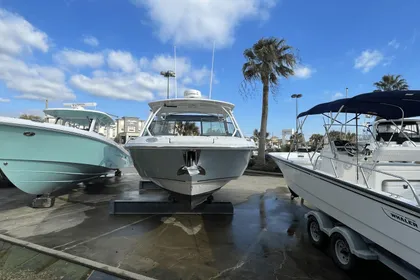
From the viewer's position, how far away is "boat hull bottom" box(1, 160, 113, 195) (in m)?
6.45

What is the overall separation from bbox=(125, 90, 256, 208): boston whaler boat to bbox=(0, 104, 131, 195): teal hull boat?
202cm

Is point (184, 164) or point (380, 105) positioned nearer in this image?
point (184, 164)

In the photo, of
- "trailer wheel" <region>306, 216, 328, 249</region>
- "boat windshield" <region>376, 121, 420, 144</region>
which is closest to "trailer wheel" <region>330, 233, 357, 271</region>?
"trailer wheel" <region>306, 216, 328, 249</region>

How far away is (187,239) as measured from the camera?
5023 millimetres

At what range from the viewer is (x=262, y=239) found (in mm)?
5043

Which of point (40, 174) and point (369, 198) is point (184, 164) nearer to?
point (369, 198)

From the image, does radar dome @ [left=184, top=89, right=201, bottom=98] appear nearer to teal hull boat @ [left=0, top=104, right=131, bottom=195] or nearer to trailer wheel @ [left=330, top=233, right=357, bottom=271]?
→ teal hull boat @ [left=0, top=104, right=131, bottom=195]

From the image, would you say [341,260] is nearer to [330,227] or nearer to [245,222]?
[330,227]

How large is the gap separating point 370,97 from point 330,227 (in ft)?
6.81

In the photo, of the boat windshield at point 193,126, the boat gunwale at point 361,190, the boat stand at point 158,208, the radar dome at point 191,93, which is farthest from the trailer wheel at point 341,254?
the radar dome at point 191,93

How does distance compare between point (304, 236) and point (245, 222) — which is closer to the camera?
point (304, 236)

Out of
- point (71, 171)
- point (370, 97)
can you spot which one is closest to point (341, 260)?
point (370, 97)

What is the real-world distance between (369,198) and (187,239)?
3075 millimetres

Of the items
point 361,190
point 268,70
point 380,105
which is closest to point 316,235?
point 361,190
